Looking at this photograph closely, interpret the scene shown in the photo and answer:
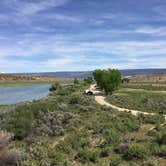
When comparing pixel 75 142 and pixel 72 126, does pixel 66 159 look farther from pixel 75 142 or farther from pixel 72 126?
pixel 72 126

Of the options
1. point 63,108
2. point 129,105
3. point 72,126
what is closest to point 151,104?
point 129,105

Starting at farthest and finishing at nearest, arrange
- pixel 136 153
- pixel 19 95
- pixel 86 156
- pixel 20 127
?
1. pixel 19 95
2. pixel 20 127
3. pixel 136 153
4. pixel 86 156

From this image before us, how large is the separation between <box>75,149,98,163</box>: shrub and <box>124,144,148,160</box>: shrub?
153 cm

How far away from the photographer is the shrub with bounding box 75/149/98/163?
13578 mm

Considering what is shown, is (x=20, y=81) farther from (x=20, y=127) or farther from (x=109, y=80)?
(x=20, y=127)

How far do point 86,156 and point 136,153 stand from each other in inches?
93.3

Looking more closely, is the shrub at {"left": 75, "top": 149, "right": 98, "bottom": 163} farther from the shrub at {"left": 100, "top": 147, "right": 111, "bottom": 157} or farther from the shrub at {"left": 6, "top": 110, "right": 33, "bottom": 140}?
the shrub at {"left": 6, "top": 110, "right": 33, "bottom": 140}

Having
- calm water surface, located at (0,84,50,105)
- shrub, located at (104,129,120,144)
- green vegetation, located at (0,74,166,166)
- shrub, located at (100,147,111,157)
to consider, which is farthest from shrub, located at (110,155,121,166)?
calm water surface, located at (0,84,50,105)

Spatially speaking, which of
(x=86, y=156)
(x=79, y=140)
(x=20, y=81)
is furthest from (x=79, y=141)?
(x=20, y=81)

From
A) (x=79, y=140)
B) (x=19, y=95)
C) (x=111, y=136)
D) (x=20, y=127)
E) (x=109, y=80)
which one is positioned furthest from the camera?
(x=19, y=95)

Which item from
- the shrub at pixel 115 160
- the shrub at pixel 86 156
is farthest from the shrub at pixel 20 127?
the shrub at pixel 115 160

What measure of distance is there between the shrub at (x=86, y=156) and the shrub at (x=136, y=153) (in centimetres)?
153

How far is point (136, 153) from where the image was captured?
13.8 m

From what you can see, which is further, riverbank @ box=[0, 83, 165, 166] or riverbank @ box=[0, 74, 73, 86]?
riverbank @ box=[0, 74, 73, 86]
